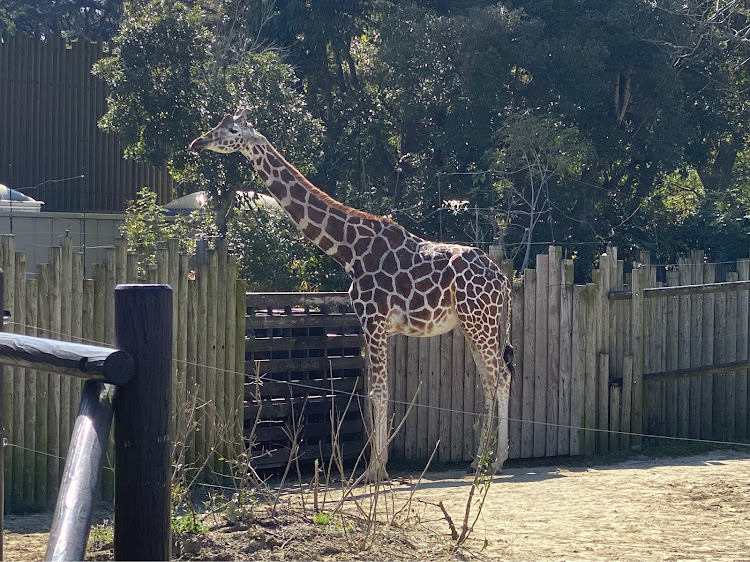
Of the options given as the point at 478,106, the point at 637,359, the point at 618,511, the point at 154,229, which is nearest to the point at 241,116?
the point at 637,359

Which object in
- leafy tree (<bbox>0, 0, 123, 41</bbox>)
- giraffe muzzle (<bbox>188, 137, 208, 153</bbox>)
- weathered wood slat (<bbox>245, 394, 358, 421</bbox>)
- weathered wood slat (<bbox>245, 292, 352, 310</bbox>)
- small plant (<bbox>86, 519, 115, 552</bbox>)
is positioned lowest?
small plant (<bbox>86, 519, 115, 552</bbox>)

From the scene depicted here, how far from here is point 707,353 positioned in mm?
11789

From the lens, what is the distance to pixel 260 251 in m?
16.0

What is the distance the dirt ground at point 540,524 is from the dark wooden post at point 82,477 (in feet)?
8.39

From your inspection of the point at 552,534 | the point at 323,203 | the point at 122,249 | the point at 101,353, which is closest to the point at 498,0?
the point at 323,203

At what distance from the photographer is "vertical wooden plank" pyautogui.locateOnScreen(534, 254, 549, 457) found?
1048 cm

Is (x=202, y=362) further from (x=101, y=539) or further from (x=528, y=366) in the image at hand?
(x=528, y=366)

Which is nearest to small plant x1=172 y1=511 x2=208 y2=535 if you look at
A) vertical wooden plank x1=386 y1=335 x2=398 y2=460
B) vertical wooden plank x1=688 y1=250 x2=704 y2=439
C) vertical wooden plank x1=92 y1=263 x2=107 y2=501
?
vertical wooden plank x1=92 y1=263 x2=107 y2=501

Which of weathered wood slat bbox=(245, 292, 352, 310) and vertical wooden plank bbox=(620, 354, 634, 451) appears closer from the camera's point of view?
weathered wood slat bbox=(245, 292, 352, 310)

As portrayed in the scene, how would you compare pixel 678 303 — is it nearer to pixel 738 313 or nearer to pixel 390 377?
pixel 738 313

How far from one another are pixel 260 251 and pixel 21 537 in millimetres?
9632

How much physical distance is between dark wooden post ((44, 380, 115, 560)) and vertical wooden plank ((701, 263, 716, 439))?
9792 millimetres

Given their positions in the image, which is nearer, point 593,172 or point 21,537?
point 21,537

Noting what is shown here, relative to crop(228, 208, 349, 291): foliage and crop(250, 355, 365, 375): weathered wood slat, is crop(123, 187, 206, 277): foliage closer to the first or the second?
crop(228, 208, 349, 291): foliage
